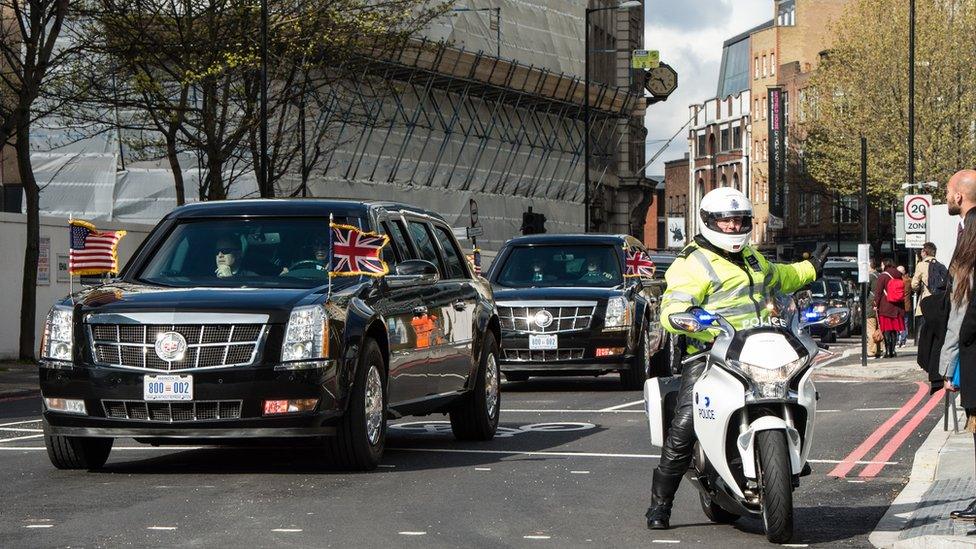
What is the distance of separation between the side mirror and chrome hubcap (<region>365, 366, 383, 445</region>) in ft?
2.48

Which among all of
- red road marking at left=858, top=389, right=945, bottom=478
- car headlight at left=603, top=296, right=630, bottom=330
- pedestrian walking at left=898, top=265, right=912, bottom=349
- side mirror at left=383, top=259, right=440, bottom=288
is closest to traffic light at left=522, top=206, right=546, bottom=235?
pedestrian walking at left=898, top=265, right=912, bottom=349

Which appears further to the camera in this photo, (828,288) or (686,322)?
(828,288)

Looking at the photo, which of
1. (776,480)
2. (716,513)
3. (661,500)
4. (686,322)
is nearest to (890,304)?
(716,513)

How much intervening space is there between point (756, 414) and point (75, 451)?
4.92 metres

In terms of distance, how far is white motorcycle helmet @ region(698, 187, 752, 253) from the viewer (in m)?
8.92

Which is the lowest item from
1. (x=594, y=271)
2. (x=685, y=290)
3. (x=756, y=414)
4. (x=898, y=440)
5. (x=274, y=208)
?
(x=898, y=440)

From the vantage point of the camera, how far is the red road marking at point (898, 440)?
1230 centimetres

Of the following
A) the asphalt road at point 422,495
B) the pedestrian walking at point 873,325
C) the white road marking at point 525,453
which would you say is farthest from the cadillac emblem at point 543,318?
the pedestrian walking at point 873,325

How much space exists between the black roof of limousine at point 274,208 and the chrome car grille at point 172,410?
1.98 m

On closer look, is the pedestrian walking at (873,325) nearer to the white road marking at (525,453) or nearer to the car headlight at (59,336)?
the white road marking at (525,453)

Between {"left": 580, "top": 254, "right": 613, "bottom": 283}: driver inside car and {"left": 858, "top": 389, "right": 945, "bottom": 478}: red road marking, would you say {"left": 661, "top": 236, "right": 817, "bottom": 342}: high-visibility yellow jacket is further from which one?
{"left": 580, "top": 254, "right": 613, "bottom": 283}: driver inside car

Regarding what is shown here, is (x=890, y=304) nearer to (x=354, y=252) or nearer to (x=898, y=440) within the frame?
(x=898, y=440)

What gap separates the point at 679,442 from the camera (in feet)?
29.4

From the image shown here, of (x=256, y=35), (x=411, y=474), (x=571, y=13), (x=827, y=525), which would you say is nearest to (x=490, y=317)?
(x=411, y=474)
